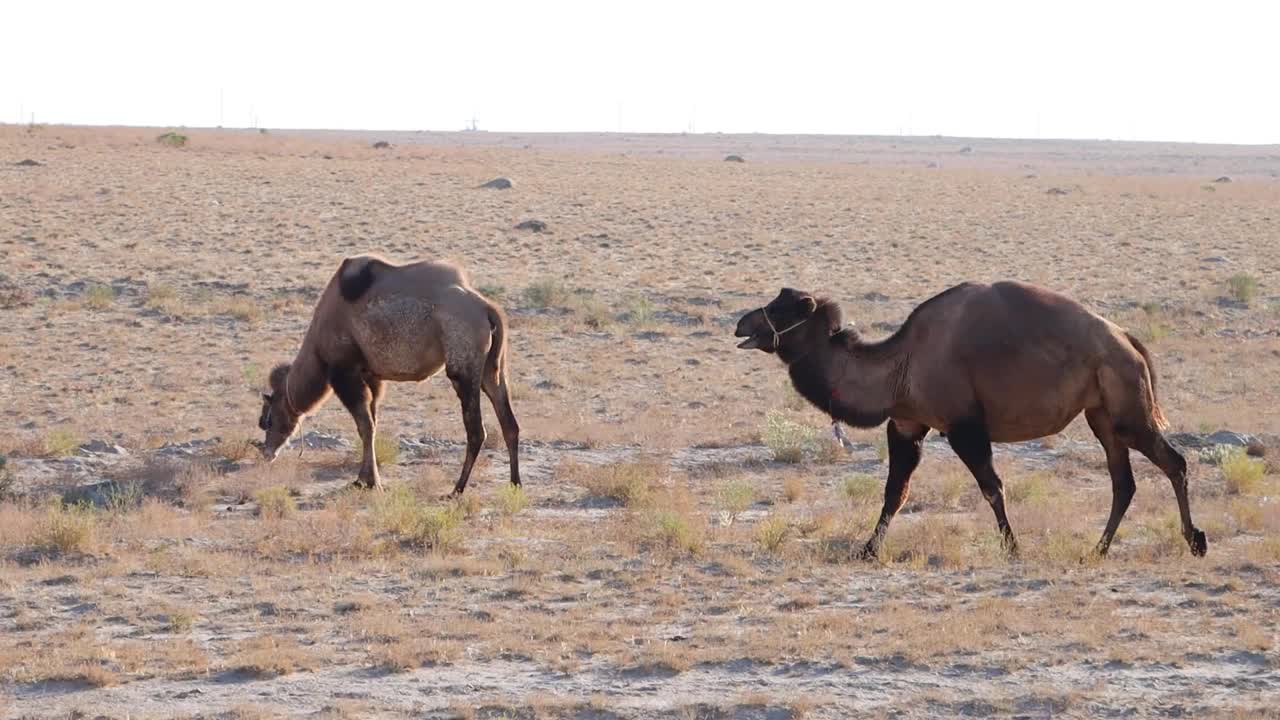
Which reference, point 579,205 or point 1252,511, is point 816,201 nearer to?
point 579,205

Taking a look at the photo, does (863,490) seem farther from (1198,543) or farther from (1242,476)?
(1198,543)

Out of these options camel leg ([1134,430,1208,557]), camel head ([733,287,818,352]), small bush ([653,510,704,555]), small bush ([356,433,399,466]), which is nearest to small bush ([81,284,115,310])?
small bush ([356,433,399,466])

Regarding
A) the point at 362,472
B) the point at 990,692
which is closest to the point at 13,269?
the point at 362,472

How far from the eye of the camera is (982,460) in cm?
1163

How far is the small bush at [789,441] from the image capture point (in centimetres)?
1658

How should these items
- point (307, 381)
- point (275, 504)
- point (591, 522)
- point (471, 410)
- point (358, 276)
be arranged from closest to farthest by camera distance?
point (591, 522)
point (275, 504)
point (471, 410)
point (358, 276)
point (307, 381)

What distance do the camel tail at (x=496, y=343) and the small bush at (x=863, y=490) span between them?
338cm

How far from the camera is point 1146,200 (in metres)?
58.9

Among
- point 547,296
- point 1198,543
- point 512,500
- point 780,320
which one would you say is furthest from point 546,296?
point 1198,543

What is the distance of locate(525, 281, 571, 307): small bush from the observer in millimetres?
29031

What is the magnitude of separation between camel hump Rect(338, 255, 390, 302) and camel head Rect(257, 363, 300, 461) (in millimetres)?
1314

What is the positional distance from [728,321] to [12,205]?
2057 cm

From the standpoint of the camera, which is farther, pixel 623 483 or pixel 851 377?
pixel 623 483

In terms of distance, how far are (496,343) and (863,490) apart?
11.8ft
